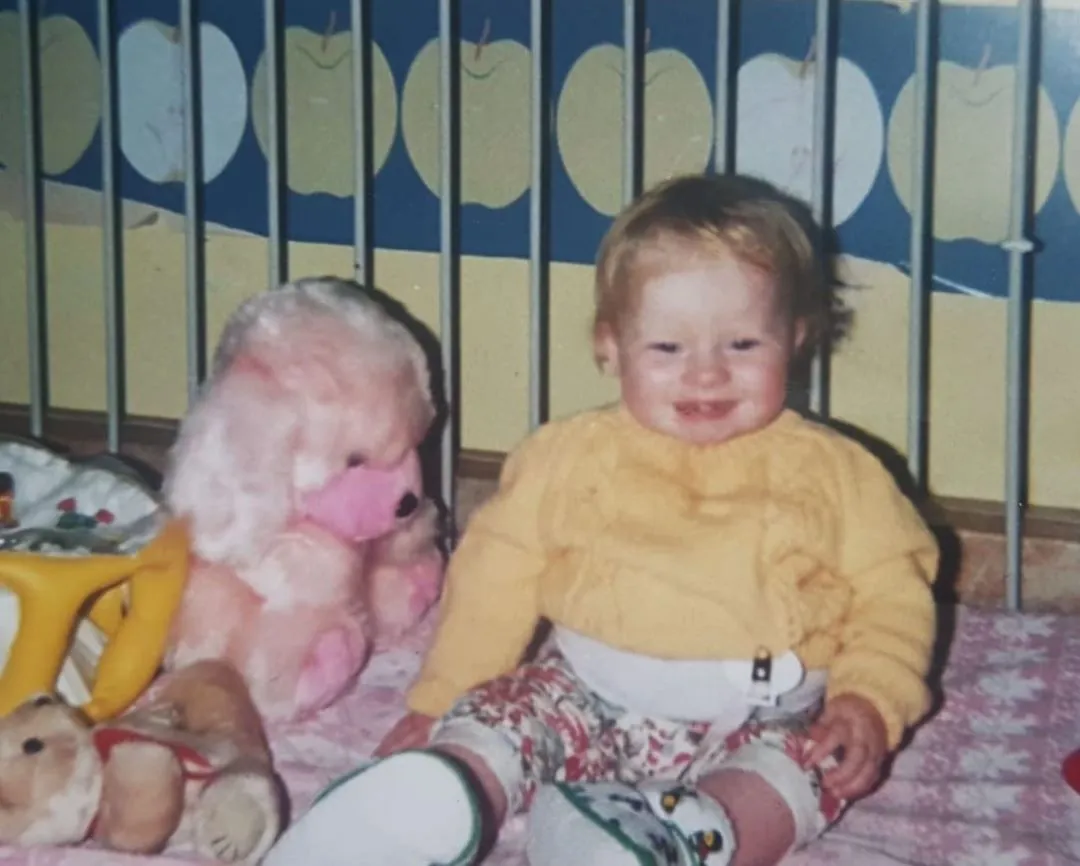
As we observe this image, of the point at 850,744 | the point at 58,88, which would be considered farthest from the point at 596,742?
the point at 58,88

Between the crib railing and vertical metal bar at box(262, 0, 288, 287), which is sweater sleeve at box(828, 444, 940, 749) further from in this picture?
vertical metal bar at box(262, 0, 288, 287)

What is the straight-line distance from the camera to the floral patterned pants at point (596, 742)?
108 centimetres

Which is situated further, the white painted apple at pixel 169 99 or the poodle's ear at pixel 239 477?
the white painted apple at pixel 169 99

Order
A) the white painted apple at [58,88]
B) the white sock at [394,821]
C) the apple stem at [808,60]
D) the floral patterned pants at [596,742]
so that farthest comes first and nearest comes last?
the white painted apple at [58,88] < the apple stem at [808,60] < the floral patterned pants at [596,742] < the white sock at [394,821]

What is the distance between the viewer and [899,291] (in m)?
1.58

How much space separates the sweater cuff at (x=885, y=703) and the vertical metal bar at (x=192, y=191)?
70 cm

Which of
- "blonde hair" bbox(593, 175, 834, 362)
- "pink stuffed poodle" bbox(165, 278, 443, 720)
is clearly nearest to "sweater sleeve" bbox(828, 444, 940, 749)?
"blonde hair" bbox(593, 175, 834, 362)

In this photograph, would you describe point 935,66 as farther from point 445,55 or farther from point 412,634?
point 412,634

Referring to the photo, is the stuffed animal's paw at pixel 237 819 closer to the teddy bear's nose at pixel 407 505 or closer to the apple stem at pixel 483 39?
the teddy bear's nose at pixel 407 505

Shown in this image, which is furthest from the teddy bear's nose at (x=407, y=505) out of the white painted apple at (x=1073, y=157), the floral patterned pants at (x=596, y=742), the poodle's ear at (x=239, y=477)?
the white painted apple at (x=1073, y=157)

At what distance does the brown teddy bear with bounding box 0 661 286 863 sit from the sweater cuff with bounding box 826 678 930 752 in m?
0.38

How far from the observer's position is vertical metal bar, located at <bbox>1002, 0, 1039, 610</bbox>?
141 centimetres

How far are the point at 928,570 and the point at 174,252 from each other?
0.94 m

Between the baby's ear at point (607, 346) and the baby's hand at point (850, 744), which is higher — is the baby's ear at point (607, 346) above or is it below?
above
